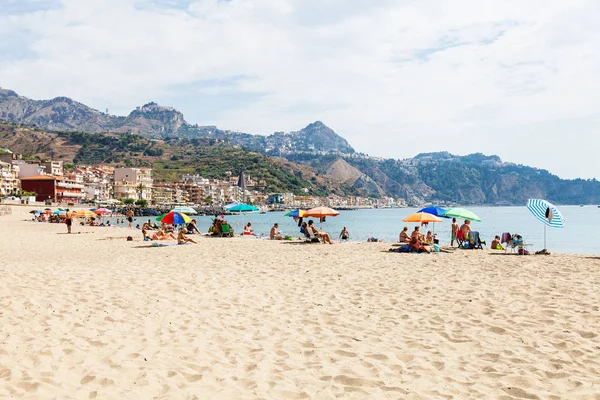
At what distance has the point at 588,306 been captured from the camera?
7.77m

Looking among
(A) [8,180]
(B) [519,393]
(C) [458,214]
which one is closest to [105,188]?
(A) [8,180]

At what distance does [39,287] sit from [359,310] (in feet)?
20.5

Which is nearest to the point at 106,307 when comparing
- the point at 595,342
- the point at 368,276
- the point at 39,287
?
the point at 39,287

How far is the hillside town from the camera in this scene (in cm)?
10194

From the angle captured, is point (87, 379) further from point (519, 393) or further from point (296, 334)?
point (519, 393)

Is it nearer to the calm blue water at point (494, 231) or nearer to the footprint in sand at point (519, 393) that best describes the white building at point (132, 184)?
the calm blue water at point (494, 231)

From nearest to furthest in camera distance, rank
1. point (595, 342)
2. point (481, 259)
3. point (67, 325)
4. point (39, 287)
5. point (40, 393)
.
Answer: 1. point (40, 393)
2. point (595, 342)
3. point (67, 325)
4. point (39, 287)
5. point (481, 259)

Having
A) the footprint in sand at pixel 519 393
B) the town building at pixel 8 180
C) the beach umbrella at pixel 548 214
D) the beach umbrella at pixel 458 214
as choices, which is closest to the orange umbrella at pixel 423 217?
the beach umbrella at pixel 458 214

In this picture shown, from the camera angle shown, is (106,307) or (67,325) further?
(106,307)

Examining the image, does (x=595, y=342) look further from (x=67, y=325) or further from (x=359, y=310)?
(x=67, y=325)

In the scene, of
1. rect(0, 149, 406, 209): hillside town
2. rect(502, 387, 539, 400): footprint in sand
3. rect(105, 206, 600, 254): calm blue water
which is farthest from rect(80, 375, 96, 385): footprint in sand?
rect(0, 149, 406, 209): hillside town

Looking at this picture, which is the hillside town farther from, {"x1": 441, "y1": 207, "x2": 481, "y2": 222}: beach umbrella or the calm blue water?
{"x1": 441, "y1": 207, "x2": 481, "y2": 222}: beach umbrella

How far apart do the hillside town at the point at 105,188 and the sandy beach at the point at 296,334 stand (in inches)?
3165

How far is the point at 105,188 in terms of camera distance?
138875 millimetres
